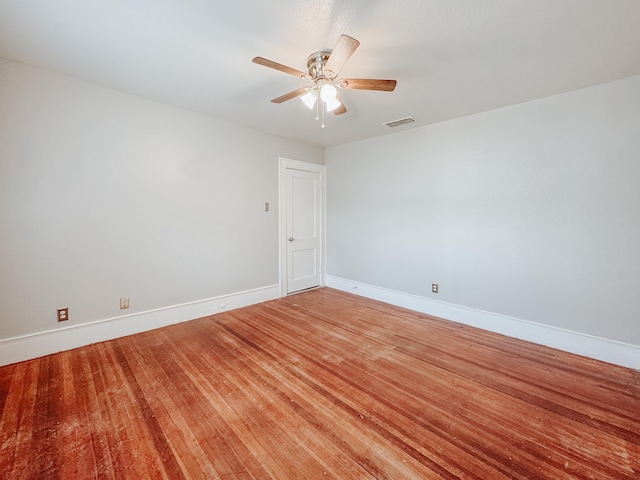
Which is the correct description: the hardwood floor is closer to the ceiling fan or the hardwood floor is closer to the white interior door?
the white interior door

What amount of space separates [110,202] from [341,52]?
271 cm

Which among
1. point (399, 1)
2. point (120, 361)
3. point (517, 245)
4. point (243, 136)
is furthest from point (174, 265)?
point (517, 245)

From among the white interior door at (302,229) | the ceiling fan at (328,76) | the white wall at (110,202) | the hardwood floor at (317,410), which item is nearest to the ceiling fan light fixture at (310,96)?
the ceiling fan at (328,76)

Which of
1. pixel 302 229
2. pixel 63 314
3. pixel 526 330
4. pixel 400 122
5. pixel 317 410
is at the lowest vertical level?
pixel 317 410

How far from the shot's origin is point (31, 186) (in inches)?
92.7

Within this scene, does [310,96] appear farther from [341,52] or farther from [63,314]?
[63,314]

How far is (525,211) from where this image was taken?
286 cm

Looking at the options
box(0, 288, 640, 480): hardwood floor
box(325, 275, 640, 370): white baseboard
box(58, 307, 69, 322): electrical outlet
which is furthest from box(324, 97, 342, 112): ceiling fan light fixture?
box(58, 307, 69, 322): electrical outlet

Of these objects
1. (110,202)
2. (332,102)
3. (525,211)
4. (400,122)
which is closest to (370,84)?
(332,102)

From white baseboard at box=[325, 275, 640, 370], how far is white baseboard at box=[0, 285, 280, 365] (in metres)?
2.39

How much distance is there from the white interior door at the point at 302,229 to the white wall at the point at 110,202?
704mm

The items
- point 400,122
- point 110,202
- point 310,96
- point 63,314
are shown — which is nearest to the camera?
point 310,96

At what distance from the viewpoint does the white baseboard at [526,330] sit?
241 centimetres

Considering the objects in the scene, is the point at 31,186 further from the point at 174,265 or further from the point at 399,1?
the point at 399,1
